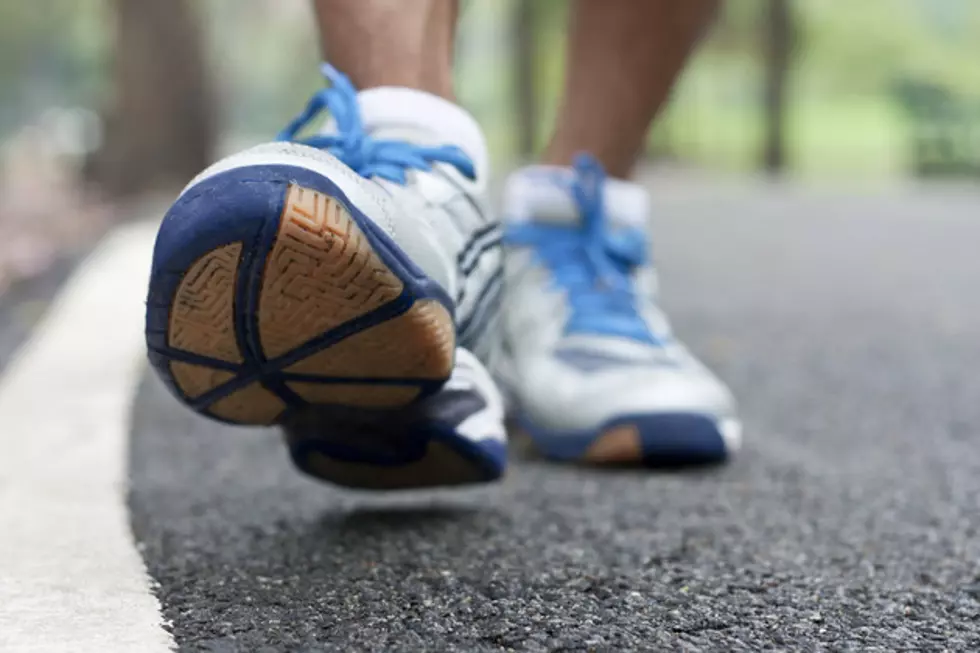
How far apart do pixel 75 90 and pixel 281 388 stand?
16445mm

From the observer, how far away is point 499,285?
0.95 m

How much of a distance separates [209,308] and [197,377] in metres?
0.07

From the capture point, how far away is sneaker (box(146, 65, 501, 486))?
625 mm

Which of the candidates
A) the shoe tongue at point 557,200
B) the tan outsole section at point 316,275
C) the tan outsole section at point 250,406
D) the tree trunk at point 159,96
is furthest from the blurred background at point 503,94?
the tan outsole section at point 316,275

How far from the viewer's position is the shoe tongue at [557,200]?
Result: 129cm

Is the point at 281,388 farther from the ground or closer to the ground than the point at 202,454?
farther from the ground

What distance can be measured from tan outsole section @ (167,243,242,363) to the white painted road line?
0.16 metres

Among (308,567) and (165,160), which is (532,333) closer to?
(308,567)

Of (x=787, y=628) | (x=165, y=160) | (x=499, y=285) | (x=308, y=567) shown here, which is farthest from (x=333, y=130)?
(x=165, y=160)

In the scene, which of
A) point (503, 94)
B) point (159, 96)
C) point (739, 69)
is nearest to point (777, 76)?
point (739, 69)

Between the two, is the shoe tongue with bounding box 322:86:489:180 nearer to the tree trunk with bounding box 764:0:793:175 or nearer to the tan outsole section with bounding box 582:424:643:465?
the tan outsole section with bounding box 582:424:643:465

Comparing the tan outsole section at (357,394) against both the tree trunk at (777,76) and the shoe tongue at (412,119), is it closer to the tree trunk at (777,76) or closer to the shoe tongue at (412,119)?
the shoe tongue at (412,119)

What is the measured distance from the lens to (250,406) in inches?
28.7

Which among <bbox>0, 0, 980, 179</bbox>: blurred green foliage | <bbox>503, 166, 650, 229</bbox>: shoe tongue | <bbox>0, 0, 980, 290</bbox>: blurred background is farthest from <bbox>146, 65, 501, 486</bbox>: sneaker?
<bbox>0, 0, 980, 179</bbox>: blurred green foliage
